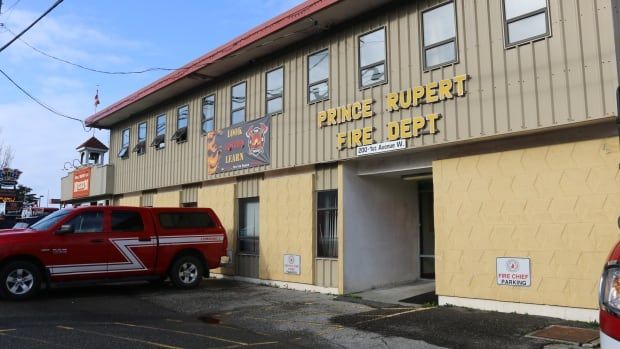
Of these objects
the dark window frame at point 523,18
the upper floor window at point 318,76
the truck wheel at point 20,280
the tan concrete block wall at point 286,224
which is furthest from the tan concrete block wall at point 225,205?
the dark window frame at point 523,18

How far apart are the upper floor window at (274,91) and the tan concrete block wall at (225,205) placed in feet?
9.35

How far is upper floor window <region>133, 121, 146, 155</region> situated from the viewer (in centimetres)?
2044

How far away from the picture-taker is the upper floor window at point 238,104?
596 inches

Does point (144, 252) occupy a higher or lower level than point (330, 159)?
lower

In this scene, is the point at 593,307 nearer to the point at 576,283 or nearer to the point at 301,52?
the point at 576,283

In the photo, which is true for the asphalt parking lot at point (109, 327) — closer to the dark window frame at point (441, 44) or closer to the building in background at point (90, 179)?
the dark window frame at point (441, 44)

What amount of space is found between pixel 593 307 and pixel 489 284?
170cm

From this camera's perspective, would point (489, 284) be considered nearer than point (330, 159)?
Yes

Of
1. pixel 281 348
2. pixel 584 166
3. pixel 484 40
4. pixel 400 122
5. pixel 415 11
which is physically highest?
pixel 415 11

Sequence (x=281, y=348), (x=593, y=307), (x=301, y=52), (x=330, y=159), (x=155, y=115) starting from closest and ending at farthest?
(x=281, y=348)
(x=593, y=307)
(x=330, y=159)
(x=301, y=52)
(x=155, y=115)

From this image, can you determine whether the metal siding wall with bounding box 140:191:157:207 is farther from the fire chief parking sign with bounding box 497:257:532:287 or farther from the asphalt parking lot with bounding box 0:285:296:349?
the fire chief parking sign with bounding box 497:257:532:287

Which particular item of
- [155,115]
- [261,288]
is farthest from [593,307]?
[155,115]

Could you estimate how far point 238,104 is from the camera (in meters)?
15.3

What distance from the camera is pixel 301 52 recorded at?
43.3ft
